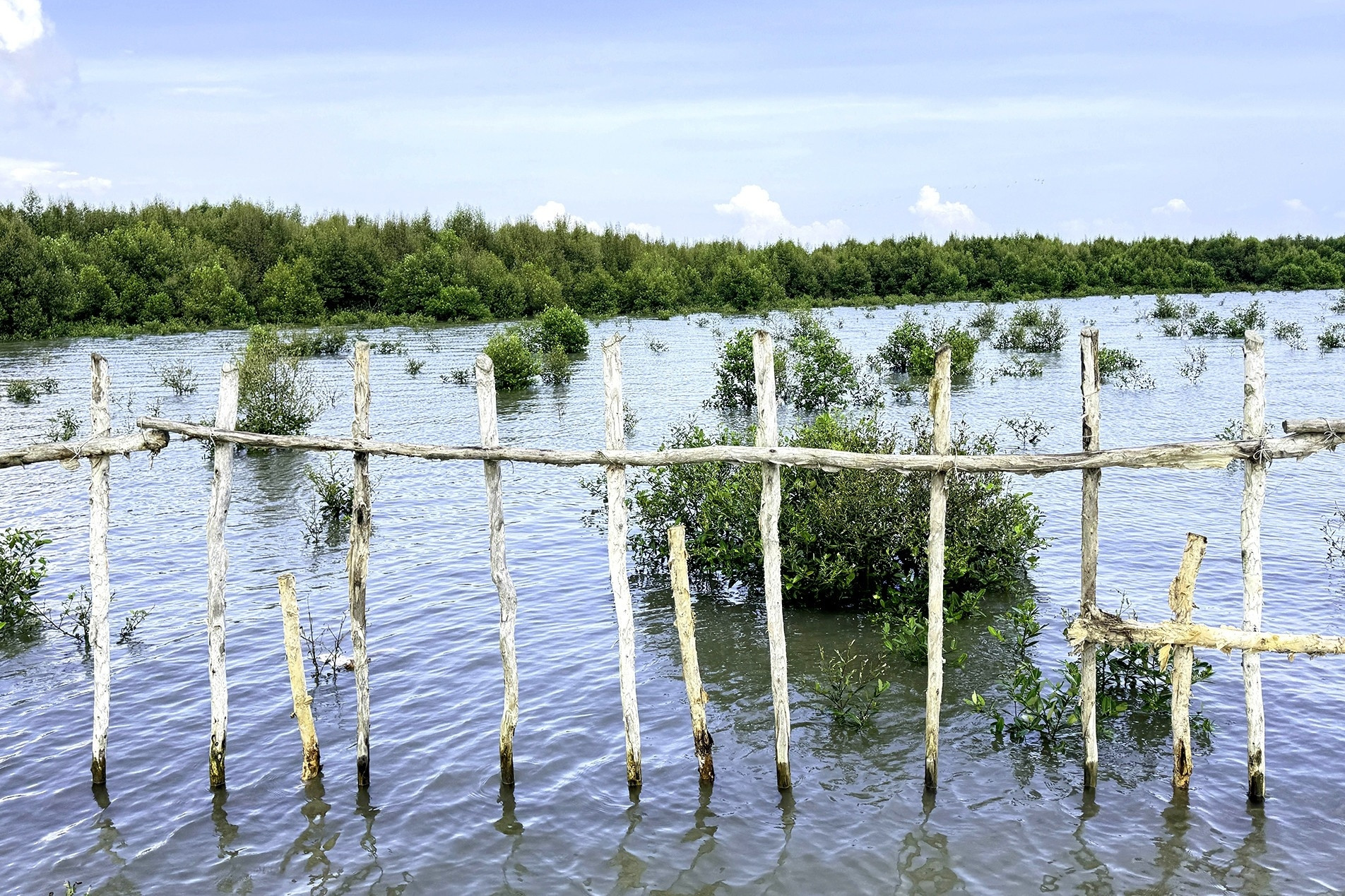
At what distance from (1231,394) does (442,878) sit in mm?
26837

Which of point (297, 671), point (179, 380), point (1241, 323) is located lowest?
point (297, 671)

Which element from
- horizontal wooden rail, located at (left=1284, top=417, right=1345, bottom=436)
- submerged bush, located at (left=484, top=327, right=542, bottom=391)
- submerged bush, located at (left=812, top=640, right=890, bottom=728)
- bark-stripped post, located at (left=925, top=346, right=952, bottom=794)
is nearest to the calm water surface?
submerged bush, located at (left=812, top=640, right=890, bottom=728)

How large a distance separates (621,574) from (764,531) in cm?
114

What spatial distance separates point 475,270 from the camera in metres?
62.7

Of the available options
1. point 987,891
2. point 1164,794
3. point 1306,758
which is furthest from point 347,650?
point 1306,758

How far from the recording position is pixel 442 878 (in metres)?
7.29

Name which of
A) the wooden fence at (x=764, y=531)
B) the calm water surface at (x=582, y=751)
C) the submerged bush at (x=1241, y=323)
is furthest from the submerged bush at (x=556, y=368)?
the submerged bush at (x=1241, y=323)

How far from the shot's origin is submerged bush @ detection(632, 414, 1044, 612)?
11.4m

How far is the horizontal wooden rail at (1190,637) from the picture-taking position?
7160 mm

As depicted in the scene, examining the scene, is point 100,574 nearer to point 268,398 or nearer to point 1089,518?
point 1089,518

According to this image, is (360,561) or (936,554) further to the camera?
(360,561)

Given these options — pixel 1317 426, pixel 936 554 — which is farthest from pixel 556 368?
pixel 1317 426

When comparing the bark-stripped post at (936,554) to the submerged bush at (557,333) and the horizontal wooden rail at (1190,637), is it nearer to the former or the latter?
the horizontal wooden rail at (1190,637)

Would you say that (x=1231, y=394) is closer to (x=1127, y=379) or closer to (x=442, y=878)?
(x=1127, y=379)
